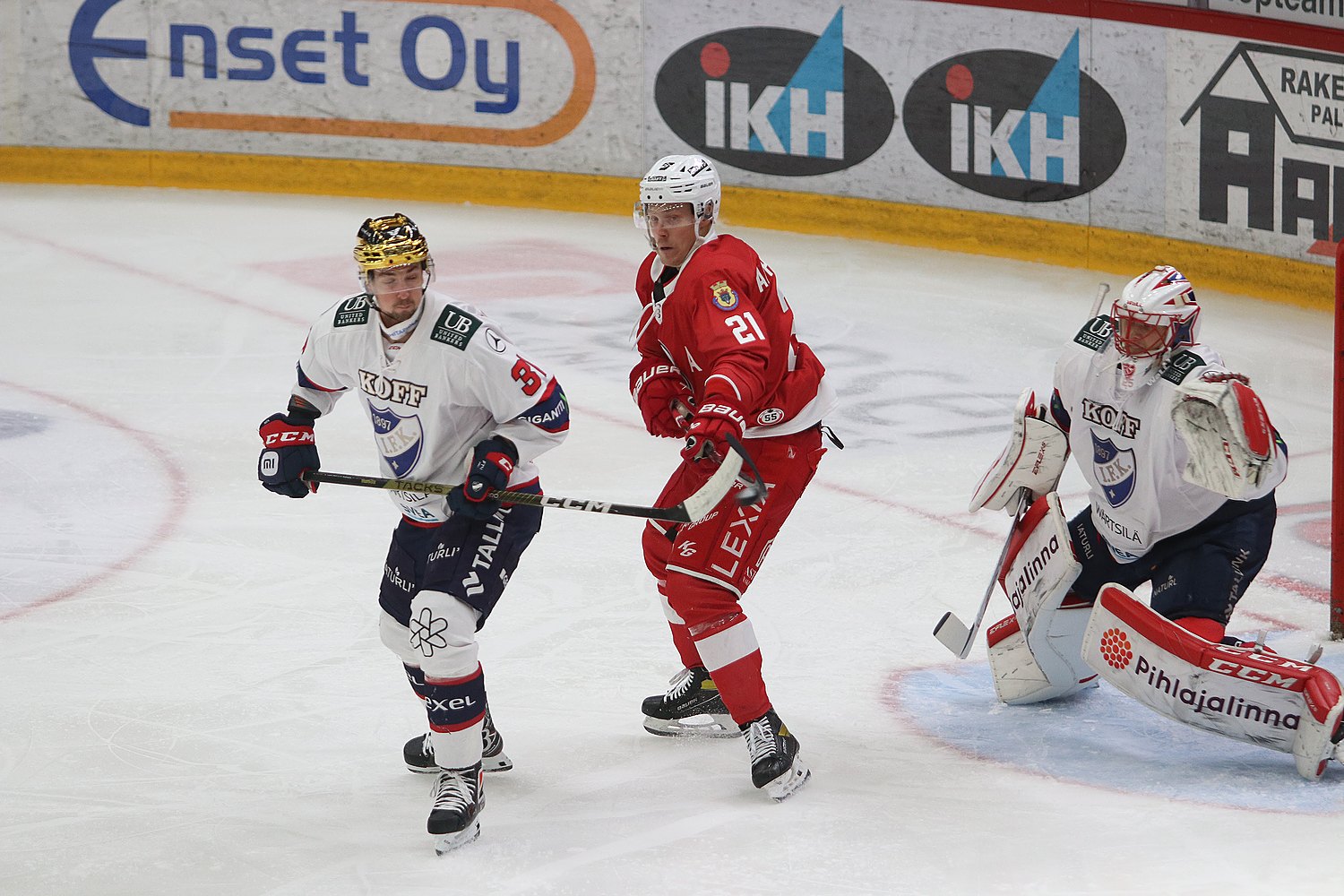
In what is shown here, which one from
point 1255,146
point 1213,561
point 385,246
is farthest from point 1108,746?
point 1255,146

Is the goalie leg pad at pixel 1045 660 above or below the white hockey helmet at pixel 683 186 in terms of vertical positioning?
below

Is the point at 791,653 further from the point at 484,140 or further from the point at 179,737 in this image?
the point at 484,140

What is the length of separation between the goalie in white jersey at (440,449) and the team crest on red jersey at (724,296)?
353 millimetres

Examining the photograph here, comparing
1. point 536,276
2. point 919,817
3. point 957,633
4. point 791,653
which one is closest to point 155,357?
point 536,276

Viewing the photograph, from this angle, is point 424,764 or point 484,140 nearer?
point 424,764

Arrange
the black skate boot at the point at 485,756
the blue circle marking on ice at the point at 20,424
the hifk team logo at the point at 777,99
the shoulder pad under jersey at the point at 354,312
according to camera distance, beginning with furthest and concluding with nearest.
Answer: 1. the hifk team logo at the point at 777,99
2. the blue circle marking on ice at the point at 20,424
3. the black skate boot at the point at 485,756
4. the shoulder pad under jersey at the point at 354,312

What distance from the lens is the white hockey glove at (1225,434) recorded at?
3.33m

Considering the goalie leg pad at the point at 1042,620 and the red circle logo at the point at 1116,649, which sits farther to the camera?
the goalie leg pad at the point at 1042,620

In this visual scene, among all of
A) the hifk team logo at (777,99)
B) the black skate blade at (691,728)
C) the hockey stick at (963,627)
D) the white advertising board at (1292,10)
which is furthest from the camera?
the hifk team logo at (777,99)

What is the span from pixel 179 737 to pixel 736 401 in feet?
4.87

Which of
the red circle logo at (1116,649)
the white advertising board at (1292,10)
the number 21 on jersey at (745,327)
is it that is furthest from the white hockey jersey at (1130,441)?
the white advertising board at (1292,10)

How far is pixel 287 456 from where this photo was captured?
3.42m

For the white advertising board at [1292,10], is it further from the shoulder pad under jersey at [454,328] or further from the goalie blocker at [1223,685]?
the shoulder pad under jersey at [454,328]

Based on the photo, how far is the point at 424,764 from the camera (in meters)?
3.60
